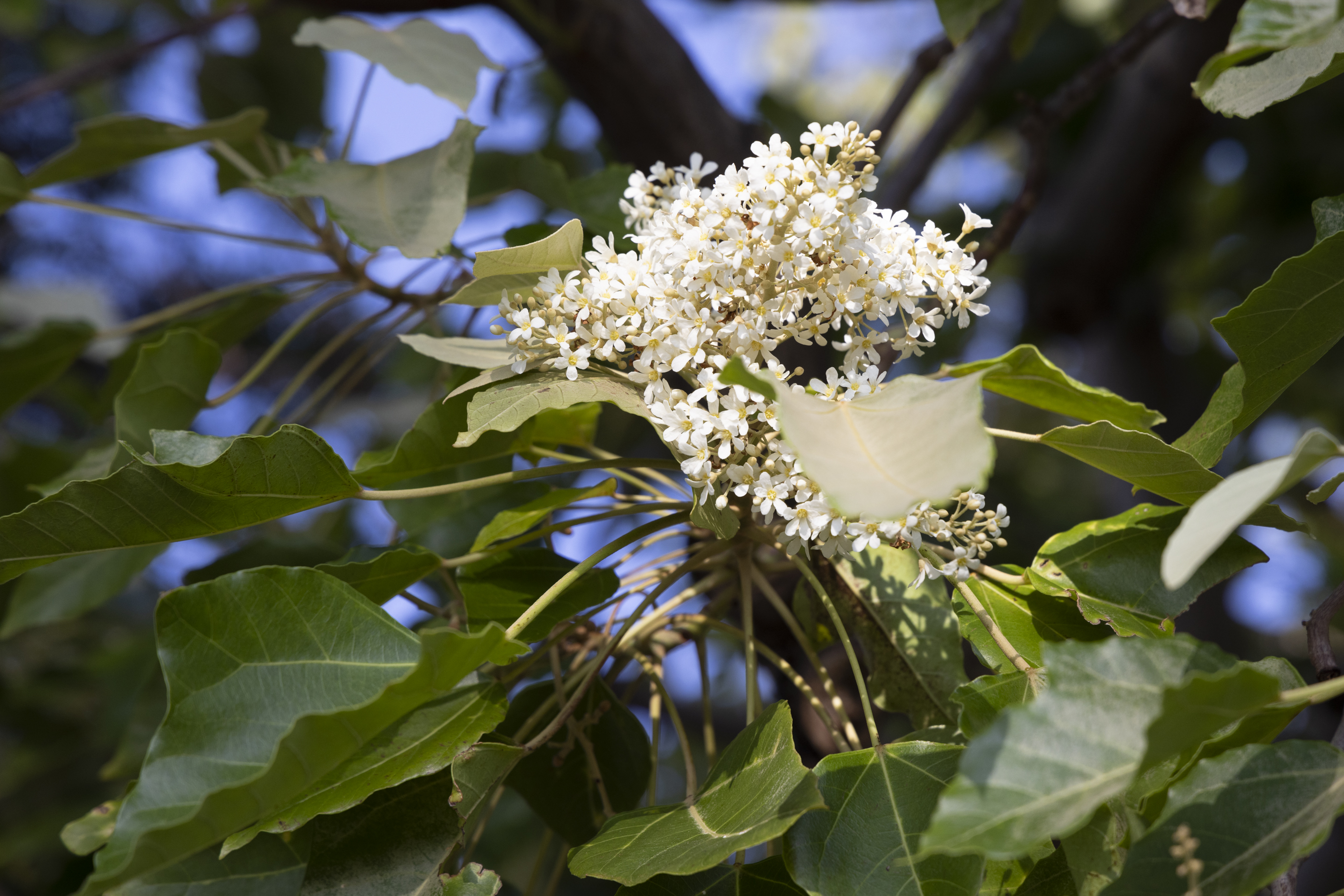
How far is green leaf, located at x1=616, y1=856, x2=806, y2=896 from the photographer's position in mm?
625

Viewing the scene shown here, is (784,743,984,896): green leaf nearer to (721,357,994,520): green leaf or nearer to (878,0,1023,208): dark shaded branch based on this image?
(721,357,994,520): green leaf

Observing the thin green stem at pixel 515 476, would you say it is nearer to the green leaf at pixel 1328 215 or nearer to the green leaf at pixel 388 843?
the green leaf at pixel 388 843

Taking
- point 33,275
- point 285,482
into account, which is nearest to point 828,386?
point 285,482

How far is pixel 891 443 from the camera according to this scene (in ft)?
1.61

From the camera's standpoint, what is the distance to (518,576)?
32.6 inches

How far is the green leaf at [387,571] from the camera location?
744 millimetres

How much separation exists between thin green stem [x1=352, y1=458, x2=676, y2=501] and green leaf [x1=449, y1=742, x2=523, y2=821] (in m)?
0.23

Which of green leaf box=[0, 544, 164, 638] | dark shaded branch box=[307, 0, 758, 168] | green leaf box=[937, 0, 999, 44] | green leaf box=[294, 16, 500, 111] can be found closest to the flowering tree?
green leaf box=[294, 16, 500, 111]

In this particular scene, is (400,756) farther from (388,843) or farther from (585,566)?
(585,566)

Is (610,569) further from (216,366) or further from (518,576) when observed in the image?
(216,366)

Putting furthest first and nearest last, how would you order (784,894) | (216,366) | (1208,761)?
1. (216,366)
2. (784,894)
3. (1208,761)

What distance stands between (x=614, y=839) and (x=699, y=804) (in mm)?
68

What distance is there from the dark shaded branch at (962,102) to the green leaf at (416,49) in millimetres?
614

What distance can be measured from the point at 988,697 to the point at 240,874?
1.89 ft
